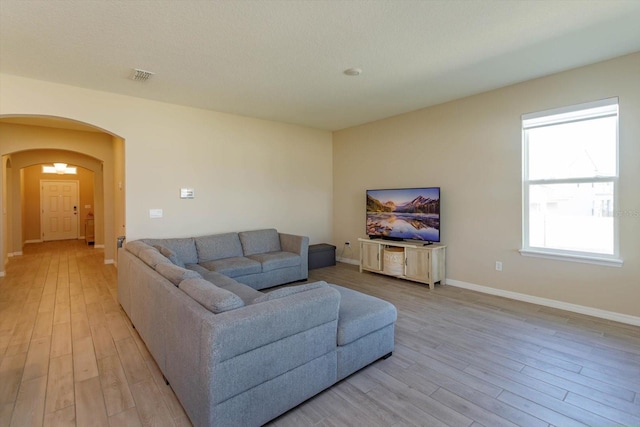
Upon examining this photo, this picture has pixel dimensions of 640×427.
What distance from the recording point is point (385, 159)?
5.66 meters

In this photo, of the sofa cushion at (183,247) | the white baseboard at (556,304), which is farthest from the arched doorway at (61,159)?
the white baseboard at (556,304)

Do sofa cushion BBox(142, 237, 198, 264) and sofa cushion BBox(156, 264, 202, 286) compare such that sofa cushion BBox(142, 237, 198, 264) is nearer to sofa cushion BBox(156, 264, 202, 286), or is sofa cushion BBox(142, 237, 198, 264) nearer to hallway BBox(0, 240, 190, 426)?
hallway BBox(0, 240, 190, 426)

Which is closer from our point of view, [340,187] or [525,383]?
[525,383]

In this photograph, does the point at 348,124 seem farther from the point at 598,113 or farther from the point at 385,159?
the point at 598,113

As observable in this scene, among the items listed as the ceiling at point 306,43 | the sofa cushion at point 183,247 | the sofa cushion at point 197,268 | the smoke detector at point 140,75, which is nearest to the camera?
the ceiling at point 306,43

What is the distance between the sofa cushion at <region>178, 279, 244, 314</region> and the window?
12.6 ft

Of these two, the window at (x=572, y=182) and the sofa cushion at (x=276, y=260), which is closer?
the window at (x=572, y=182)

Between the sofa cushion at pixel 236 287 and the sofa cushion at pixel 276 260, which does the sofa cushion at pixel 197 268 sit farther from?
the sofa cushion at pixel 276 260

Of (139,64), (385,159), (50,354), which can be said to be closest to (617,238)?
(385,159)

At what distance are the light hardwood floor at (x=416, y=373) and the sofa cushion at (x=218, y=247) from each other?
1237 millimetres

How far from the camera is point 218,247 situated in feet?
15.2

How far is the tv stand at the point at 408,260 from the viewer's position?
459 centimetres

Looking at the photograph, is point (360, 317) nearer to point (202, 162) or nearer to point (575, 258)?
point (575, 258)

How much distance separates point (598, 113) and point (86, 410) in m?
5.42
